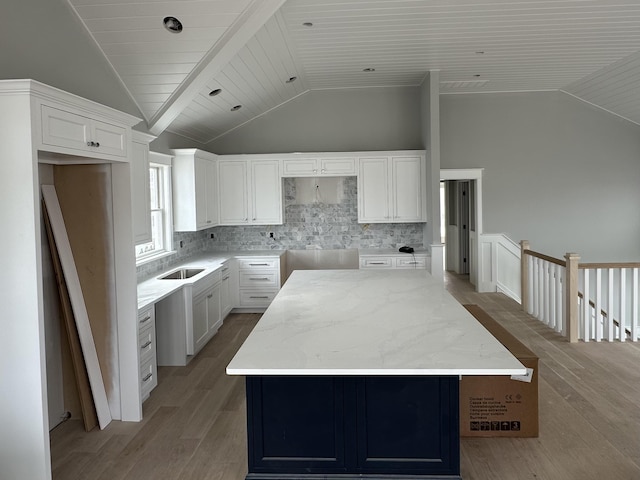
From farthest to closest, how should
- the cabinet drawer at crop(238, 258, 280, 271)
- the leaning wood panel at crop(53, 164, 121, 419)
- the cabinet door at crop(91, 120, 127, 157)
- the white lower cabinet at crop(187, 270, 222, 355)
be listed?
the cabinet drawer at crop(238, 258, 280, 271) → the white lower cabinet at crop(187, 270, 222, 355) → the leaning wood panel at crop(53, 164, 121, 419) → the cabinet door at crop(91, 120, 127, 157)

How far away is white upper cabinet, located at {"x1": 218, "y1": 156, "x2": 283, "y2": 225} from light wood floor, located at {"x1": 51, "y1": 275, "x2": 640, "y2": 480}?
2.83 metres

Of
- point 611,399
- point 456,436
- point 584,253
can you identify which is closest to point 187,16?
point 456,436

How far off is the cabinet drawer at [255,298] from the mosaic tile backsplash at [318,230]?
3.00ft

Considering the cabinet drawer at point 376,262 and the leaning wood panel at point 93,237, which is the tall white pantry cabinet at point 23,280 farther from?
the cabinet drawer at point 376,262

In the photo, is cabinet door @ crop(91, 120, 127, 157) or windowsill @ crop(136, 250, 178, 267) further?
windowsill @ crop(136, 250, 178, 267)

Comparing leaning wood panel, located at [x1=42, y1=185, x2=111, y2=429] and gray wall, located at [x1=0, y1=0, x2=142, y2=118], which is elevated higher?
gray wall, located at [x1=0, y1=0, x2=142, y2=118]

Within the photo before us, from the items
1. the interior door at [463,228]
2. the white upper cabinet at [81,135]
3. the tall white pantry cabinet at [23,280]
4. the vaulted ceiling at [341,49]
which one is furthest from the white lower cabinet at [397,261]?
the tall white pantry cabinet at [23,280]

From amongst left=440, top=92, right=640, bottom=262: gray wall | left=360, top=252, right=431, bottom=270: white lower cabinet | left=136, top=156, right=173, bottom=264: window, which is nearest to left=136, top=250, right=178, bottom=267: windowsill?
left=136, top=156, right=173, bottom=264: window

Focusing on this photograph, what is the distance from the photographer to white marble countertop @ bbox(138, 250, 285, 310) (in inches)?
173

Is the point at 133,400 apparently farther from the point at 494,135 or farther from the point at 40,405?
the point at 494,135

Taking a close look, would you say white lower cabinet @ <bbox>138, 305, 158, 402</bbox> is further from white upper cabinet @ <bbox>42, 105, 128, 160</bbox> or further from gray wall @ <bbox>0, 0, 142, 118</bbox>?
gray wall @ <bbox>0, 0, 142, 118</bbox>

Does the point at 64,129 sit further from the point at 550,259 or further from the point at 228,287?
the point at 550,259

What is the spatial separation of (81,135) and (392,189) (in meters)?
4.87

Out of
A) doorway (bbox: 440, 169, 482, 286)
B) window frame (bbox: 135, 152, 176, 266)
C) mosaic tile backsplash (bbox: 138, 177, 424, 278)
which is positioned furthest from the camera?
doorway (bbox: 440, 169, 482, 286)
